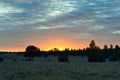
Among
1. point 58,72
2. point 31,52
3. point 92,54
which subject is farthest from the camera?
point 31,52

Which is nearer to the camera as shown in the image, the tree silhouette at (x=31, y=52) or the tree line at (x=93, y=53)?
the tree line at (x=93, y=53)

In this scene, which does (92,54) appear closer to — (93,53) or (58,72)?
(93,53)

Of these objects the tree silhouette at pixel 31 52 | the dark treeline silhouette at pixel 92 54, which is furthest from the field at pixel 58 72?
the tree silhouette at pixel 31 52

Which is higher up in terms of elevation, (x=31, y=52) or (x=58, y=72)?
(x=31, y=52)

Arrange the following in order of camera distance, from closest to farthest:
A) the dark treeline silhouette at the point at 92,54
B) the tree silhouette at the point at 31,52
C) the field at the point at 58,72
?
the field at the point at 58,72 → the dark treeline silhouette at the point at 92,54 → the tree silhouette at the point at 31,52

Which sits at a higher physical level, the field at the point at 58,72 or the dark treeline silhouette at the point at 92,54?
the dark treeline silhouette at the point at 92,54

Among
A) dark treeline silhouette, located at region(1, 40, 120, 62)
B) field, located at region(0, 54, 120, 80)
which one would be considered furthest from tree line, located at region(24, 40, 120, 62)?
field, located at region(0, 54, 120, 80)

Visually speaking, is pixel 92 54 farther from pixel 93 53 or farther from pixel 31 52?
pixel 31 52

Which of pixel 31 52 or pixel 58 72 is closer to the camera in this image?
pixel 58 72

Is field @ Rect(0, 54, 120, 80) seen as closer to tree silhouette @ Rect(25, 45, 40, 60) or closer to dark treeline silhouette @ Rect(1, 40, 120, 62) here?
dark treeline silhouette @ Rect(1, 40, 120, 62)

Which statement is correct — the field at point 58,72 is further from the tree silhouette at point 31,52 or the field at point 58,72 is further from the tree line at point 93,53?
the tree silhouette at point 31,52

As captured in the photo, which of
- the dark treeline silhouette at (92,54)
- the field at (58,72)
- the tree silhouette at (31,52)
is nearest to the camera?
the field at (58,72)

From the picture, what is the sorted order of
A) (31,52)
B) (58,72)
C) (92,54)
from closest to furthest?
(58,72), (92,54), (31,52)

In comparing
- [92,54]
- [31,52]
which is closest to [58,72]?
[92,54]
